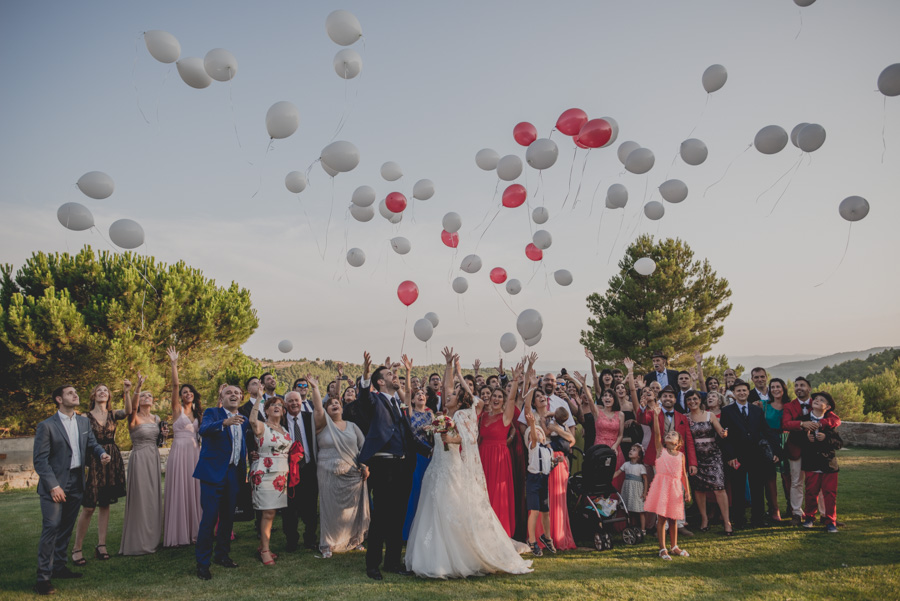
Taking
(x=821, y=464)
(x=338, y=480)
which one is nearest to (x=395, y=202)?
(x=338, y=480)

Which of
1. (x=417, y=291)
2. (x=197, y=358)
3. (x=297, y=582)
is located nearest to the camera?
(x=297, y=582)

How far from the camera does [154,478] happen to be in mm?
6078

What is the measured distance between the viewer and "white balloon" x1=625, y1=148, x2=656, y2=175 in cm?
824

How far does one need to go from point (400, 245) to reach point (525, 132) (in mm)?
3348

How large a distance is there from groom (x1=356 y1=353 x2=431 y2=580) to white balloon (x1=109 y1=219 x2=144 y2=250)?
4.63 m

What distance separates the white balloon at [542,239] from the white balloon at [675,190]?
7.93 feet

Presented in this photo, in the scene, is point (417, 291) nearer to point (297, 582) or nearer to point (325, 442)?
point (325, 442)

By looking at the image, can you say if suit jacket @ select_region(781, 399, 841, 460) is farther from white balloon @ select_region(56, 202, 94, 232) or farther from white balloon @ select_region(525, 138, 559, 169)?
white balloon @ select_region(56, 202, 94, 232)

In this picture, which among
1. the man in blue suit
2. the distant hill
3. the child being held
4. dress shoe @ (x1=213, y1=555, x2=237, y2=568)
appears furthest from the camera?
the distant hill

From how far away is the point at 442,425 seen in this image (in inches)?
193

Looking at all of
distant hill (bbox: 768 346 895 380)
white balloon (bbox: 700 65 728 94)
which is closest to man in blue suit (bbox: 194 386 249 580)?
white balloon (bbox: 700 65 728 94)

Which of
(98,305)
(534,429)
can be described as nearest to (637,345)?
(534,429)

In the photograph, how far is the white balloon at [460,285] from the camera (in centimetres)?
1169

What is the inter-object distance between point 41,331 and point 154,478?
1373 centimetres
